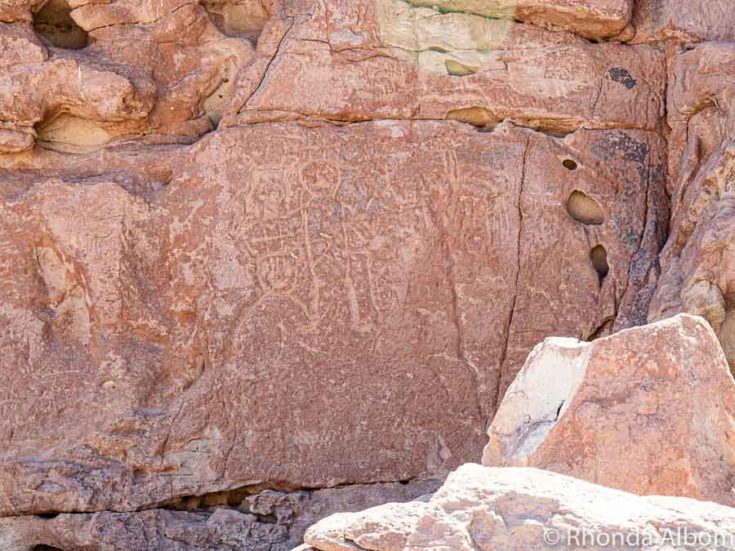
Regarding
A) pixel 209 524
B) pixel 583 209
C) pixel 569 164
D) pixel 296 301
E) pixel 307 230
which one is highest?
pixel 569 164

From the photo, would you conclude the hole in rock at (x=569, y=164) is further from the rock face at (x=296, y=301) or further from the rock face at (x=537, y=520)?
the rock face at (x=537, y=520)

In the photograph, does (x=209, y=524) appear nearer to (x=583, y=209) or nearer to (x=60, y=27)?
(x=583, y=209)

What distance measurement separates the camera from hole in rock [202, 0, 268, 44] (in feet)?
20.7

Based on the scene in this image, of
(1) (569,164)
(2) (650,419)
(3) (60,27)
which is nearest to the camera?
(2) (650,419)

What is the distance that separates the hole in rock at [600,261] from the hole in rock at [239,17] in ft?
6.25

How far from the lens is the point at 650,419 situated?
3436 mm

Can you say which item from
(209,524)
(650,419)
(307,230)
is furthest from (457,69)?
(650,419)

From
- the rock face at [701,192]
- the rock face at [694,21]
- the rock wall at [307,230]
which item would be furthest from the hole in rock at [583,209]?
the rock face at [694,21]

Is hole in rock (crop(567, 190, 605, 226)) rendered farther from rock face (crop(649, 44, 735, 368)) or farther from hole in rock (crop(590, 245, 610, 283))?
rock face (crop(649, 44, 735, 368))

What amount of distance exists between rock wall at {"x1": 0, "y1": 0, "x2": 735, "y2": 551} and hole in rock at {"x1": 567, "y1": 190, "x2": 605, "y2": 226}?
11 millimetres

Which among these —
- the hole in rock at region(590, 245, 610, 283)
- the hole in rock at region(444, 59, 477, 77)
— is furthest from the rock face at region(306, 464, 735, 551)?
the hole in rock at region(444, 59, 477, 77)

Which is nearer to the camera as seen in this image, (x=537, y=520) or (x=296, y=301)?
(x=537, y=520)

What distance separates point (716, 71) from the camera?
19.5ft

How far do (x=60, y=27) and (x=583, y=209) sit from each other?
2659mm
